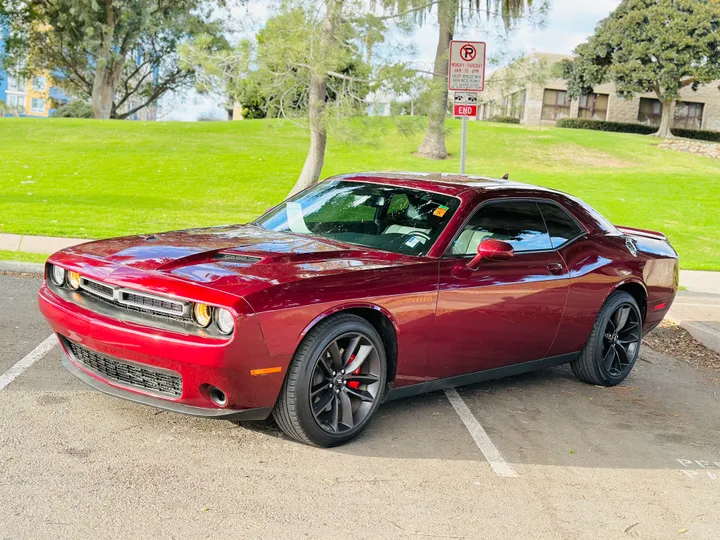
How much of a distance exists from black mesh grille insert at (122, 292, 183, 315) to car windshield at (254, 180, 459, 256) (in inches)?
59.1

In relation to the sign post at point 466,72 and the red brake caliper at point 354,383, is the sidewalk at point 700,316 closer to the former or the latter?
the sign post at point 466,72

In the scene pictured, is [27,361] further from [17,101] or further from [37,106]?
[37,106]

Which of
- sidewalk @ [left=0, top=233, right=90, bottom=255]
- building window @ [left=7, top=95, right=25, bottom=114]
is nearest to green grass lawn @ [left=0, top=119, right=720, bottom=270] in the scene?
sidewalk @ [left=0, top=233, right=90, bottom=255]

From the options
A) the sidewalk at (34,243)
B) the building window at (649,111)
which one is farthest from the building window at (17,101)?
the sidewalk at (34,243)

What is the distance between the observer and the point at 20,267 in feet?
32.6

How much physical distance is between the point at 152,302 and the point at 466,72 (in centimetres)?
670

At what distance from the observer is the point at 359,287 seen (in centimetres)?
473

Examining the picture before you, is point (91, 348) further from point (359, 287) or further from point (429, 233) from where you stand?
point (429, 233)

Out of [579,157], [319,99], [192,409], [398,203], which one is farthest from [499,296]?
[579,157]

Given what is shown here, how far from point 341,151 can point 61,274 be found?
24.8 metres

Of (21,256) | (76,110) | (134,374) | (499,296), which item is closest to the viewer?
(134,374)

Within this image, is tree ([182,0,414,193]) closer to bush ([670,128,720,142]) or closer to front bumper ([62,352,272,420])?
front bumper ([62,352,272,420])

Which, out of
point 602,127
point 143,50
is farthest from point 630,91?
point 143,50

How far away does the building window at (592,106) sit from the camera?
56.7 m
